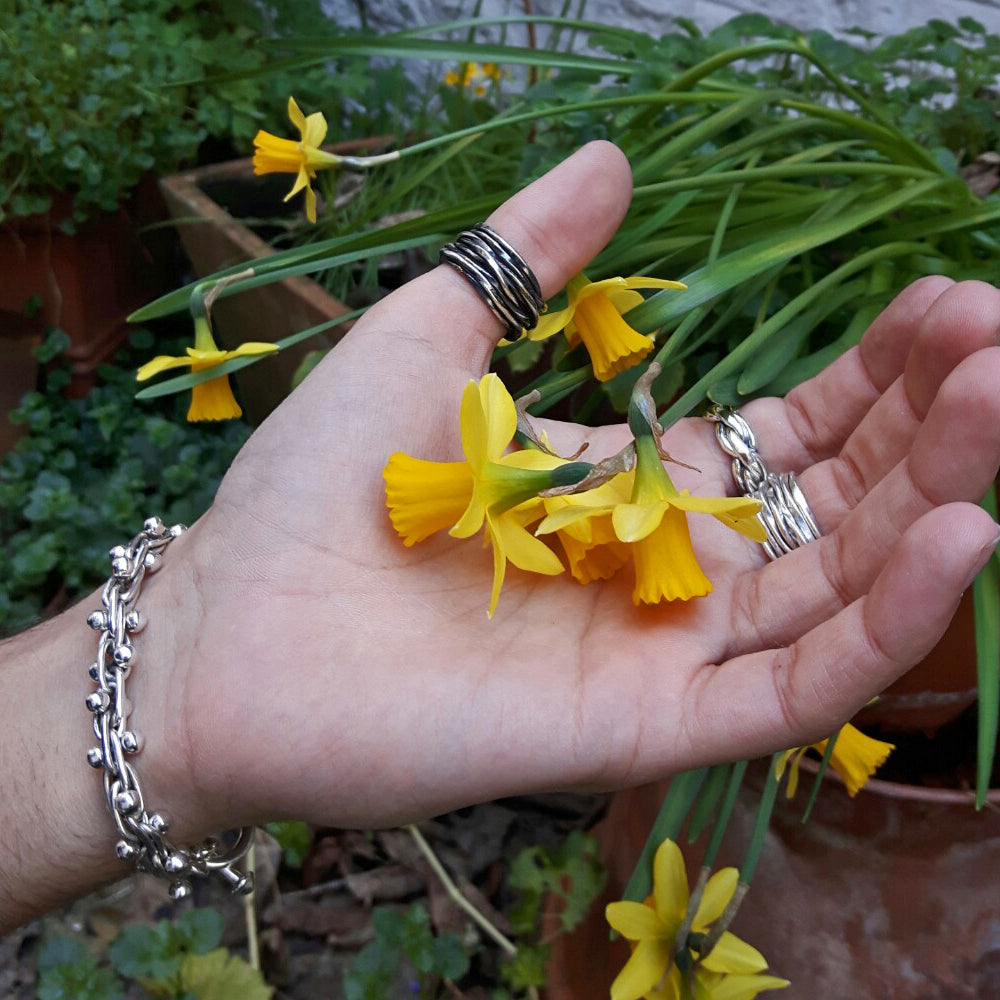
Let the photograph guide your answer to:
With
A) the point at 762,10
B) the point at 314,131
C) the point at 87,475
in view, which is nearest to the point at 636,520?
the point at 314,131

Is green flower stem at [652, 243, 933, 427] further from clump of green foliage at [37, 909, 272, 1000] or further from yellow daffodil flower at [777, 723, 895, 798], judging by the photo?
clump of green foliage at [37, 909, 272, 1000]

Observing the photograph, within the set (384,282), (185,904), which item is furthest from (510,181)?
(185,904)

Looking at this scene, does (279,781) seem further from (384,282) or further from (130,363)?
(130,363)

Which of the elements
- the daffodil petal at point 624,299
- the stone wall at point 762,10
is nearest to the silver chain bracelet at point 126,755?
the daffodil petal at point 624,299

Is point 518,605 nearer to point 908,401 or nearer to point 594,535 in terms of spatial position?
point 594,535

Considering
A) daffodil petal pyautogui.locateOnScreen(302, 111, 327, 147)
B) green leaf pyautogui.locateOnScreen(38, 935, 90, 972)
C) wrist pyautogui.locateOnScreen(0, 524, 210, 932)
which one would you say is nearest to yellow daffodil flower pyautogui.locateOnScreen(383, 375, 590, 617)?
wrist pyautogui.locateOnScreen(0, 524, 210, 932)
